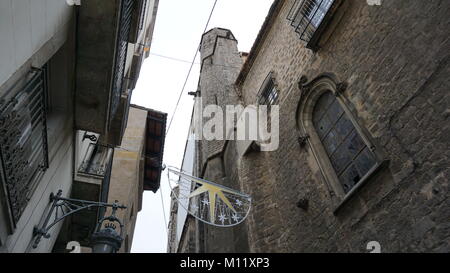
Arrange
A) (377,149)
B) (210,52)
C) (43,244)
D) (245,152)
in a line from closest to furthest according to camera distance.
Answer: (377,149)
(43,244)
(245,152)
(210,52)

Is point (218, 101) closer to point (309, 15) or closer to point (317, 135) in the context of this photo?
point (309, 15)

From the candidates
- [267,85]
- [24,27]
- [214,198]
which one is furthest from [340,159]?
[24,27]

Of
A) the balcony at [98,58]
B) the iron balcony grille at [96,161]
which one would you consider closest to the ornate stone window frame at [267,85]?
the balcony at [98,58]

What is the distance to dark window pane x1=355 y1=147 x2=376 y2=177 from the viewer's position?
5191 mm

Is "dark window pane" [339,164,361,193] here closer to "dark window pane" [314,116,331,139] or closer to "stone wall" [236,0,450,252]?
"stone wall" [236,0,450,252]

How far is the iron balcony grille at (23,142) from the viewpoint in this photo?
3045 mm

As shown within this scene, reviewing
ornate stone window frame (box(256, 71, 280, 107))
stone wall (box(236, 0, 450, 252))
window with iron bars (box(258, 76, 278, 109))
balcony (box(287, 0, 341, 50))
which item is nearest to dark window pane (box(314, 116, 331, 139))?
stone wall (box(236, 0, 450, 252))

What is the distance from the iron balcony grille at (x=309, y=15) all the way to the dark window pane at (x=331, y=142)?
2.26 meters

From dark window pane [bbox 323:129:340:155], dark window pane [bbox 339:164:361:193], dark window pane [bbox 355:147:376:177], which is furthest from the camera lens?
dark window pane [bbox 323:129:340:155]
